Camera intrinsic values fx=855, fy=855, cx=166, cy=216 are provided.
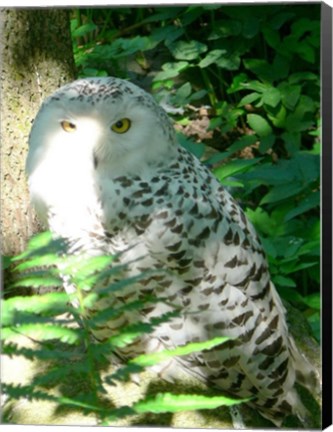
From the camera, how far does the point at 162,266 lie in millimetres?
1672

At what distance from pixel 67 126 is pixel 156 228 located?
10.4 inches

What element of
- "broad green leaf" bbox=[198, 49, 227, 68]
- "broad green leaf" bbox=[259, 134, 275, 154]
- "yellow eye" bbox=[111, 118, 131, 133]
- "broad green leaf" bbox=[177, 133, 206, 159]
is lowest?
"broad green leaf" bbox=[259, 134, 275, 154]

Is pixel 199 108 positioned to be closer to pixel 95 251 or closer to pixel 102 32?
pixel 102 32

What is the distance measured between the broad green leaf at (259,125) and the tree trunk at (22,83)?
2.05ft

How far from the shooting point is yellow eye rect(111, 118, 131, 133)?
5.48 feet

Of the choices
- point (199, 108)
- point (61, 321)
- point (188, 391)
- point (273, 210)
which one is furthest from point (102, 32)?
point (61, 321)

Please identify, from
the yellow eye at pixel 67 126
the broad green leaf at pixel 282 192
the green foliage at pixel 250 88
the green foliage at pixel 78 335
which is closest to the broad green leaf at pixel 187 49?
the green foliage at pixel 250 88

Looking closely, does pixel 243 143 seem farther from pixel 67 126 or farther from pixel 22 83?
pixel 67 126

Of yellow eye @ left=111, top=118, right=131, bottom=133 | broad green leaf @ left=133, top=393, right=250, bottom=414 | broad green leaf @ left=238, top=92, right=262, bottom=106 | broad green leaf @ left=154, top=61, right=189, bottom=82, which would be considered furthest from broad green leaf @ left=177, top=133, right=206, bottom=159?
broad green leaf @ left=133, top=393, right=250, bottom=414

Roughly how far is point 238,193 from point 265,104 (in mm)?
299

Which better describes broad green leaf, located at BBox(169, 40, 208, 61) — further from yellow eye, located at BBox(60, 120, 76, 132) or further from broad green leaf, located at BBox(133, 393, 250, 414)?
broad green leaf, located at BBox(133, 393, 250, 414)

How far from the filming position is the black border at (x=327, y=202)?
1661mm

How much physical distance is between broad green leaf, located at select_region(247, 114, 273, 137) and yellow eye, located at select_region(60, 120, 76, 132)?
2.80ft

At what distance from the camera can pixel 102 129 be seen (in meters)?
1.65
